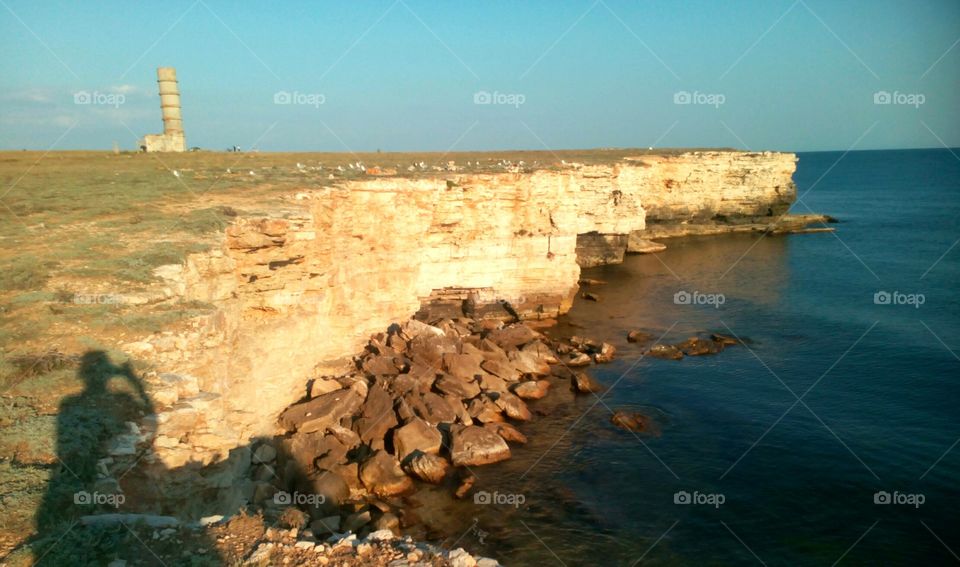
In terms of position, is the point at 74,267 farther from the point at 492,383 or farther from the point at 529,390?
the point at 529,390

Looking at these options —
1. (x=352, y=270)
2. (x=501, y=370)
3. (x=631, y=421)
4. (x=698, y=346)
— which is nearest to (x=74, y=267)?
(x=352, y=270)

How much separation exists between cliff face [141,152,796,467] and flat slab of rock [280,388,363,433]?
21.5 inches

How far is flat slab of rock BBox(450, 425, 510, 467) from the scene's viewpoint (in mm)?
15438

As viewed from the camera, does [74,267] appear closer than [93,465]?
No

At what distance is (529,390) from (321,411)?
7.44m

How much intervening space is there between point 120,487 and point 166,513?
0.98 m

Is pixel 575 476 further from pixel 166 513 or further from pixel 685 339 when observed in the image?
pixel 685 339

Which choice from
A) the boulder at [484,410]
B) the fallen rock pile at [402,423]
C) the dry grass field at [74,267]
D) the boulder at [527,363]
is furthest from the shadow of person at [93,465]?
the boulder at [527,363]

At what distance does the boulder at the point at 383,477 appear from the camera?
1404 cm

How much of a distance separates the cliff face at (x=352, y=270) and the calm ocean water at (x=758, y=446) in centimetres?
546

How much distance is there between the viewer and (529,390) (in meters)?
19.9

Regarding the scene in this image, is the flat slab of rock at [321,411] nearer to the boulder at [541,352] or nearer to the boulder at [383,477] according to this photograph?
the boulder at [383,477]

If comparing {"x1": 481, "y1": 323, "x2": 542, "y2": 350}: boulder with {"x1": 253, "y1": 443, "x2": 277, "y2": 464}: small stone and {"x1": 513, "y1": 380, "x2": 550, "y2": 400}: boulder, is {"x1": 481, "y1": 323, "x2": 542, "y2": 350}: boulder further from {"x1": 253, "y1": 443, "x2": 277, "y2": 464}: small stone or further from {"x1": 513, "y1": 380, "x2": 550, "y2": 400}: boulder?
{"x1": 253, "y1": 443, "x2": 277, "y2": 464}: small stone

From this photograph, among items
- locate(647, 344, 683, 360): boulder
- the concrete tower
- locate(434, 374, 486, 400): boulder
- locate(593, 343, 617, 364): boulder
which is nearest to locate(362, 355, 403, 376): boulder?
locate(434, 374, 486, 400): boulder
